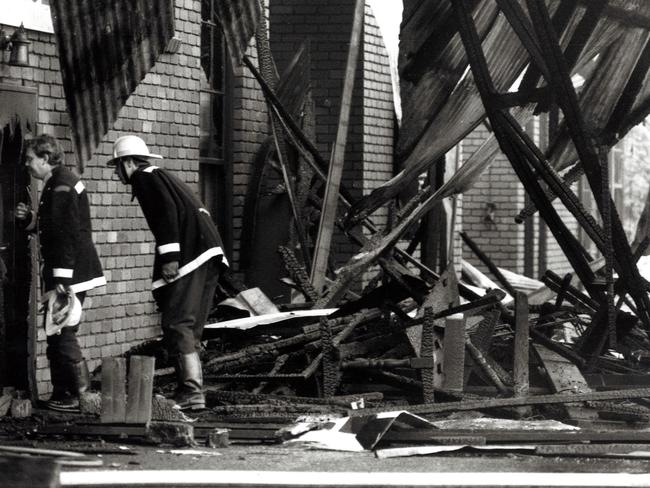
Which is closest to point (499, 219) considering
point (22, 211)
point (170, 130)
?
point (170, 130)

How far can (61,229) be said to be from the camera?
9164 mm

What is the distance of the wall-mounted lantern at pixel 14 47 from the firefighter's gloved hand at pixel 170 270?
1.67 m

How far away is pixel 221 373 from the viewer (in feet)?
34.9

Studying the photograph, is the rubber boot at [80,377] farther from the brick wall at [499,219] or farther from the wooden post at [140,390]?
the brick wall at [499,219]

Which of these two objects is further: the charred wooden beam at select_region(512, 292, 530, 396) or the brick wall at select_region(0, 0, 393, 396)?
the brick wall at select_region(0, 0, 393, 396)

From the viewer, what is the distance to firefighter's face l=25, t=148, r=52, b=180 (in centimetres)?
918

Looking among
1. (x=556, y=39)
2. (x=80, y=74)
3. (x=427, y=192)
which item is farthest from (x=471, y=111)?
(x=80, y=74)

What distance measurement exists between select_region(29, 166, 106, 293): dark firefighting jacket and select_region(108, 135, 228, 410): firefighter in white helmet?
17.0 inches

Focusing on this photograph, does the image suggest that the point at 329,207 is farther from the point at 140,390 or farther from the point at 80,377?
the point at 140,390

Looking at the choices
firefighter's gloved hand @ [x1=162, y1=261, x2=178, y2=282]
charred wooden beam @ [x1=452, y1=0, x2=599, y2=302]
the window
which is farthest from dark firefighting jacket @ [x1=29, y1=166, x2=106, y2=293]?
the window

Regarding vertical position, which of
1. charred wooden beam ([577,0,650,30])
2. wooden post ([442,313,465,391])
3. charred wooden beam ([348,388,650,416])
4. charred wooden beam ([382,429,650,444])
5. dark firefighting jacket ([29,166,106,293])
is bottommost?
charred wooden beam ([382,429,650,444])

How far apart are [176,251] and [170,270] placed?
133 mm

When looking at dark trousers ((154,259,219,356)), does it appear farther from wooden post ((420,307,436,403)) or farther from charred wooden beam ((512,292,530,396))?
charred wooden beam ((512,292,530,396))

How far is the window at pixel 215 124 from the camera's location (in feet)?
42.6
